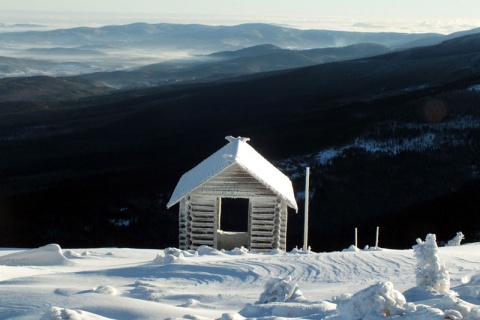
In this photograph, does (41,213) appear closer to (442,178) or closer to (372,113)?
(442,178)

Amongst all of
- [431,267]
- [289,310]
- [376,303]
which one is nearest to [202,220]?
[431,267]

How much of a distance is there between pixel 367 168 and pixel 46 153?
3325cm

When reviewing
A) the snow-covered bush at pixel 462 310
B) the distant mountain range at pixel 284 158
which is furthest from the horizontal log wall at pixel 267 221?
the distant mountain range at pixel 284 158

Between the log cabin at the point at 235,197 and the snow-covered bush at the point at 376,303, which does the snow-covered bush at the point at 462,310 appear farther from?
the log cabin at the point at 235,197

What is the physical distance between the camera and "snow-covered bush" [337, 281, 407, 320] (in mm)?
5250

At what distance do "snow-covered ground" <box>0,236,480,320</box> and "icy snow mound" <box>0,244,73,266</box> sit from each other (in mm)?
16

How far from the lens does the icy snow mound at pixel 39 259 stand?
34.4 feet

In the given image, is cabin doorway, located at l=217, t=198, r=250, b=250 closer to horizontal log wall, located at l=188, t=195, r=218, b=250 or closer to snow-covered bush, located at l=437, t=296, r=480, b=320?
horizontal log wall, located at l=188, t=195, r=218, b=250

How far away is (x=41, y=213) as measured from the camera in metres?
32.3

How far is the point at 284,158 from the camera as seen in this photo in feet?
139

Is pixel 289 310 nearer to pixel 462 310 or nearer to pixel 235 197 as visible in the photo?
pixel 462 310

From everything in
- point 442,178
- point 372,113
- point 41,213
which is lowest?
point 41,213

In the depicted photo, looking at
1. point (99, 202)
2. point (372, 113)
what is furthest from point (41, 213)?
point (372, 113)

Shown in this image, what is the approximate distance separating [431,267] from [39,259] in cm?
650
